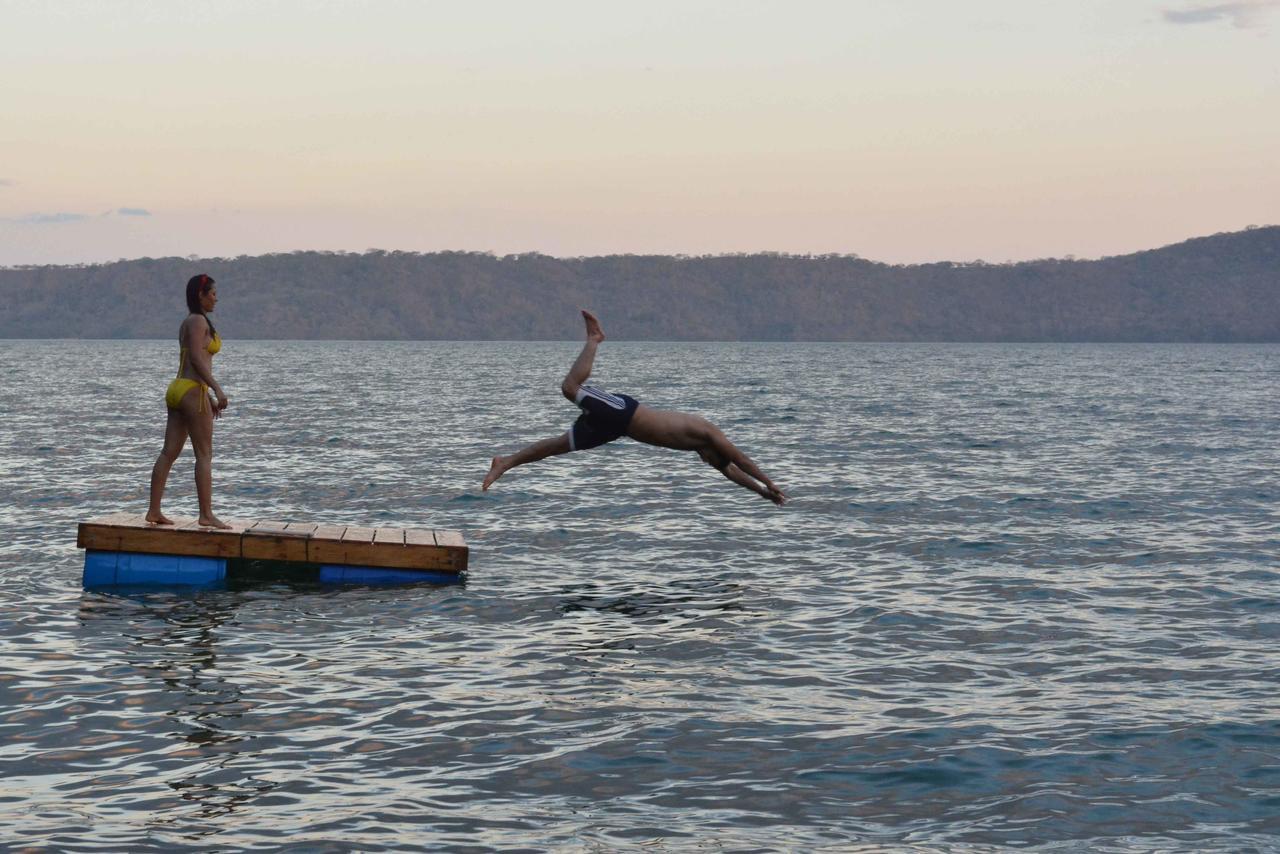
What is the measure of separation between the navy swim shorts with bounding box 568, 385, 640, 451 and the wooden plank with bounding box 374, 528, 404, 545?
2.87 m

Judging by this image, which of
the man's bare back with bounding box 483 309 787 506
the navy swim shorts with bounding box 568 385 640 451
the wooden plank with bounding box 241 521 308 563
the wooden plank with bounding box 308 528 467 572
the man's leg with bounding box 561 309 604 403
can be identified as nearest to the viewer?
the man's leg with bounding box 561 309 604 403

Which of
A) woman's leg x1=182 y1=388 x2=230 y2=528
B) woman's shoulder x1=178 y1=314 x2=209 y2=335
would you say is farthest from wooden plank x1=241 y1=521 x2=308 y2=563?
woman's shoulder x1=178 y1=314 x2=209 y2=335

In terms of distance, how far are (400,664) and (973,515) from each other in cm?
1434

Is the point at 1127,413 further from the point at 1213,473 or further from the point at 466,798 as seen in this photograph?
the point at 466,798

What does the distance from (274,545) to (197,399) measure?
1954mm

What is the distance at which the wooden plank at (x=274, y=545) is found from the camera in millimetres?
16391

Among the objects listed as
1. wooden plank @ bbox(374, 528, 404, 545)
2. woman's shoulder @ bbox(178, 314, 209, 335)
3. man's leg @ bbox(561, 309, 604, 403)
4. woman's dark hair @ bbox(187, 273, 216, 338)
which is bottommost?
wooden plank @ bbox(374, 528, 404, 545)

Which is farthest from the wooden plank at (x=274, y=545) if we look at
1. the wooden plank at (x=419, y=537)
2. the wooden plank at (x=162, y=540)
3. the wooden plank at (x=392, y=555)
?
the wooden plank at (x=419, y=537)

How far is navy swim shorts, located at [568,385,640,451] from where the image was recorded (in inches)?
603

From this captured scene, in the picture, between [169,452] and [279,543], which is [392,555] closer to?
[279,543]

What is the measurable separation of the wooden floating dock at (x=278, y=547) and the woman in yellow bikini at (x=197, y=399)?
291 millimetres

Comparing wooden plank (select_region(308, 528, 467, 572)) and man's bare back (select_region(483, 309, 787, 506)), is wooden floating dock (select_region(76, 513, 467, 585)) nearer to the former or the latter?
wooden plank (select_region(308, 528, 467, 572))

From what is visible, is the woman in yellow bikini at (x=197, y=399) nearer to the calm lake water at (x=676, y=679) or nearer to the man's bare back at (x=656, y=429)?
the calm lake water at (x=676, y=679)

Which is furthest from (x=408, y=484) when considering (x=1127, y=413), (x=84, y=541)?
(x=1127, y=413)
